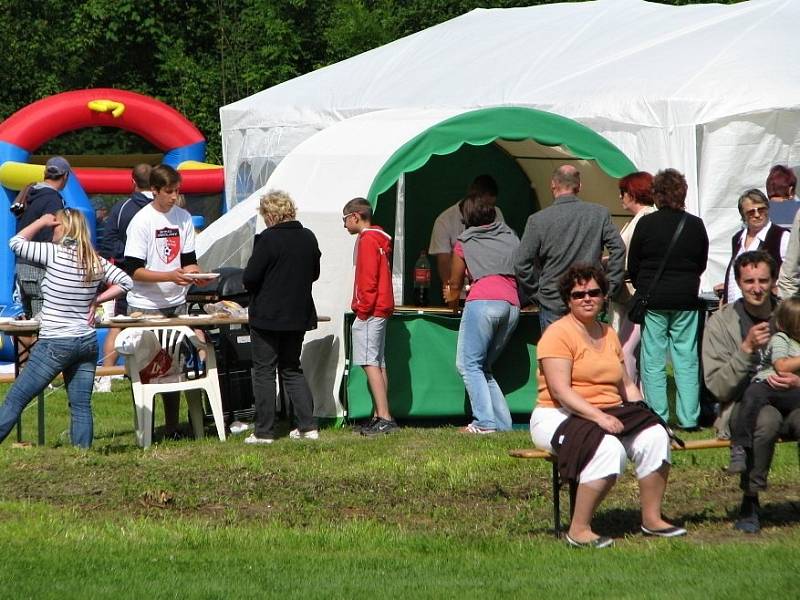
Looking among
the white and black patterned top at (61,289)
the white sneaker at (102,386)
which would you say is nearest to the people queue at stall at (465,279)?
the white and black patterned top at (61,289)

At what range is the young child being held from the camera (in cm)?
671

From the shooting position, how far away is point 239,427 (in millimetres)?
10352

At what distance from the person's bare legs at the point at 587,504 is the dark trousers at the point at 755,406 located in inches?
27.6

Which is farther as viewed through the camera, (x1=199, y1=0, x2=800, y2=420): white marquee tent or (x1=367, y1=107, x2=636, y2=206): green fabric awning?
(x1=199, y1=0, x2=800, y2=420): white marquee tent

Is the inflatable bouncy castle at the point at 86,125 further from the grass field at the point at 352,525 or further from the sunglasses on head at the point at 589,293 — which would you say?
the sunglasses on head at the point at 589,293

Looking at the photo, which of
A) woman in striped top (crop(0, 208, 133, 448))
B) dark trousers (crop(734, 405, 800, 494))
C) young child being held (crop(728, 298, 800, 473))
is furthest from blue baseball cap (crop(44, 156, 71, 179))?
dark trousers (crop(734, 405, 800, 494))

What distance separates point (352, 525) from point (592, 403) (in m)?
1.38

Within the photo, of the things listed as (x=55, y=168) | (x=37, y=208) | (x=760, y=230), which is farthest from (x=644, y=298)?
(x=37, y=208)

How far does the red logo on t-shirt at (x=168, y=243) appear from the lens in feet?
31.4

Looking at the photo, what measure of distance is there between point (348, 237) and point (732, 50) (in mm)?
5376

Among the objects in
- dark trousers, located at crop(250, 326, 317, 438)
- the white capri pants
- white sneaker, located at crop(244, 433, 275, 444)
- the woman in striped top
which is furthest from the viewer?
white sneaker, located at crop(244, 433, 275, 444)

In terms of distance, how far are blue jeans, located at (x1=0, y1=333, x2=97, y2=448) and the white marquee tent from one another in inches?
74.9

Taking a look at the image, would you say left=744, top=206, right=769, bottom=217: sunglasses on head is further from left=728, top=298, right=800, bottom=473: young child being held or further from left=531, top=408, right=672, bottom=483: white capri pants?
left=531, top=408, right=672, bottom=483: white capri pants

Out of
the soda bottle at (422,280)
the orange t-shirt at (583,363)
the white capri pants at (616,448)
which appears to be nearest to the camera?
the white capri pants at (616,448)
